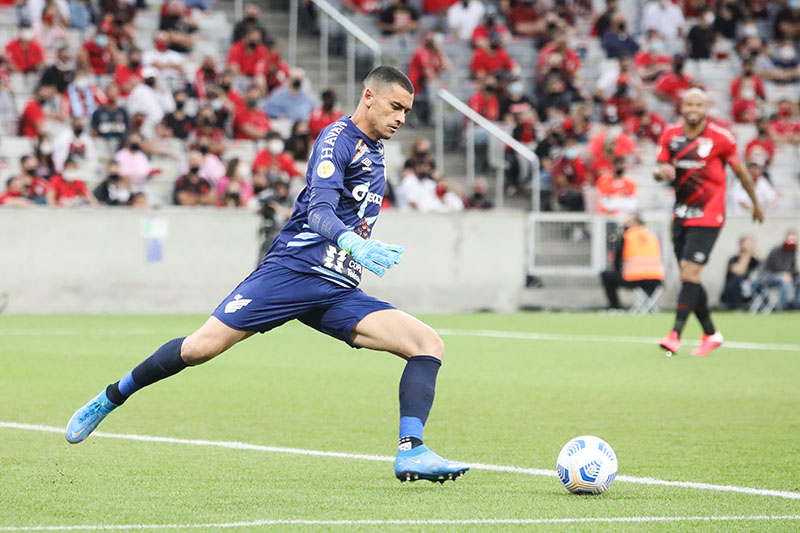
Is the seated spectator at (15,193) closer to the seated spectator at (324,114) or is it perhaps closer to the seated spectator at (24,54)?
the seated spectator at (24,54)

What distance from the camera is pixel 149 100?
2339 cm

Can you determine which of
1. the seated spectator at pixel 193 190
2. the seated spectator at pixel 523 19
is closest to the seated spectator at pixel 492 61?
the seated spectator at pixel 523 19

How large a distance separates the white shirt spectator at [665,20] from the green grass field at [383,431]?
51.2 ft

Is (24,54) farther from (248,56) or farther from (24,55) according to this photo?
(248,56)

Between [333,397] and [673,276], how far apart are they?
1386 centimetres

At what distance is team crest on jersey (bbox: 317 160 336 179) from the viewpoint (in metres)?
6.59

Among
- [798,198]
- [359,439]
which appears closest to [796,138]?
[798,198]

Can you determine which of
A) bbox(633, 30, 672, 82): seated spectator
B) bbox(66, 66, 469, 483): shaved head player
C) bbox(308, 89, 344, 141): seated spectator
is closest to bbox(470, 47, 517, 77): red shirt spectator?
bbox(633, 30, 672, 82): seated spectator

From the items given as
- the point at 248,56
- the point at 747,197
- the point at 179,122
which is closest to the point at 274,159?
the point at 179,122

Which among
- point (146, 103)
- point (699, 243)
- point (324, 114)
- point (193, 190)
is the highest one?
point (146, 103)

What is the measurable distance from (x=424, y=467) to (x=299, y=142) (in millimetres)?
17174

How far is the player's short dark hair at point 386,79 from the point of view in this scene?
6824 mm

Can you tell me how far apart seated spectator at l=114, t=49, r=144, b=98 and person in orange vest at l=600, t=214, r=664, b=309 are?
9018mm

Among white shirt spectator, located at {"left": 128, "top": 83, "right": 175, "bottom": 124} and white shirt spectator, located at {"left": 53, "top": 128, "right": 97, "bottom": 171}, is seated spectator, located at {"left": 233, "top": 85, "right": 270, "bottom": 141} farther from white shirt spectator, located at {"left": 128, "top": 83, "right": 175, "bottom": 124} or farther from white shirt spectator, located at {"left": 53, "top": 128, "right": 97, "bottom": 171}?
white shirt spectator, located at {"left": 53, "top": 128, "right": 97, "bottom": 171}
